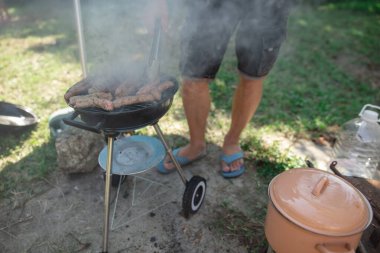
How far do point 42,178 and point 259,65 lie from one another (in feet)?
7.91

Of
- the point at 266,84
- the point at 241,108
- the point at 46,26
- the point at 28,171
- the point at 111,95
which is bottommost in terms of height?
the point at 28,171

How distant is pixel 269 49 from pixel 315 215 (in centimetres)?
147

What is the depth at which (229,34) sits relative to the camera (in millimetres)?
2707

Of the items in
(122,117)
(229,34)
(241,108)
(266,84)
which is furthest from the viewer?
(266,84)

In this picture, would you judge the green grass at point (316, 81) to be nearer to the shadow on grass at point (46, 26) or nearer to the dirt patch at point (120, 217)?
the dirt patch at point (120, 217)

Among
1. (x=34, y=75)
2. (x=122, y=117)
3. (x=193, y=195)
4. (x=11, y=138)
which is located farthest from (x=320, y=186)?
(x=34, y=75)

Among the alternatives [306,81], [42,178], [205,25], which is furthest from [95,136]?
[306,81]

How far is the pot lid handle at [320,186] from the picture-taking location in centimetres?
175

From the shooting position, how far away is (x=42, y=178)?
10.2ft

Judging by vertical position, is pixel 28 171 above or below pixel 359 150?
below

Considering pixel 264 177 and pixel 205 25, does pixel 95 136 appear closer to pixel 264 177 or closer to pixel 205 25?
pixel 205 25

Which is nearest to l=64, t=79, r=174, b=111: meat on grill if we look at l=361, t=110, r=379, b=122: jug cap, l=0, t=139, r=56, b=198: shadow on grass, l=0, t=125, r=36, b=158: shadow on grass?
l=0, t=139, r=56, b=198: shadow on grass

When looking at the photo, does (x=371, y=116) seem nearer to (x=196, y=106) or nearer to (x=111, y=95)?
(x=196, y=106)

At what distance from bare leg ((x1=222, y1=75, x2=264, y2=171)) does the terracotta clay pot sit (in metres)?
1.14
